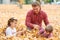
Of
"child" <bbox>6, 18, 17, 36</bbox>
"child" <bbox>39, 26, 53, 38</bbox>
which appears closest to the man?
"child" <bbox>39, 26, 53, 38</bbox>

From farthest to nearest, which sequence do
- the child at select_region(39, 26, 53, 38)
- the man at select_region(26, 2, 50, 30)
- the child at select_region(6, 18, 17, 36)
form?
the man at select_region(26, 2, 50, 30), the child at select_region(6, 18, 17, 36), the child at select_region(39, 26, 53, 38)

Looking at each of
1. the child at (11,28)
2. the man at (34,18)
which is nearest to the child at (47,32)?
the man at (34,18)

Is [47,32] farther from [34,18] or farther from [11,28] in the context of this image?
[34,18]

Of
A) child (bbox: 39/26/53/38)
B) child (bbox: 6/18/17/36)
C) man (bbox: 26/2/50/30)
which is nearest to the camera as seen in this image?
child (bbox: 39/26/53/38)

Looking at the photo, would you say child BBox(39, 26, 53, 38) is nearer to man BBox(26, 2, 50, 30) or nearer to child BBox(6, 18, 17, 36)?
man BBox(26, 2, 50, 30)

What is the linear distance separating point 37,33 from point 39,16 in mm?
599

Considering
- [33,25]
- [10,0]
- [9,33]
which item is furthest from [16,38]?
[10,0]

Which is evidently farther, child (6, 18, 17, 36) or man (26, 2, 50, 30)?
man (26, 2, 50, 30)

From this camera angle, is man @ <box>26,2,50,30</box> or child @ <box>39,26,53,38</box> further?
man @ <box>26,2,50,30</box>

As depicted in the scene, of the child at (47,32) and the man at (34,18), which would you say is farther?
the man at (34,18)

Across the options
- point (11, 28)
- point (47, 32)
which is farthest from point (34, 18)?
point (47, 32)

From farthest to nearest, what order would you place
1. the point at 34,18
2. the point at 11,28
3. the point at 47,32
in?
the point at 34,18
the point at 11,28
the point at 47,32

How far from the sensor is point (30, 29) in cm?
895

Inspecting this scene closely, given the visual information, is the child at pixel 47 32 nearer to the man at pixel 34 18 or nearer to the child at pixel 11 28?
the man at pixel 34 18
